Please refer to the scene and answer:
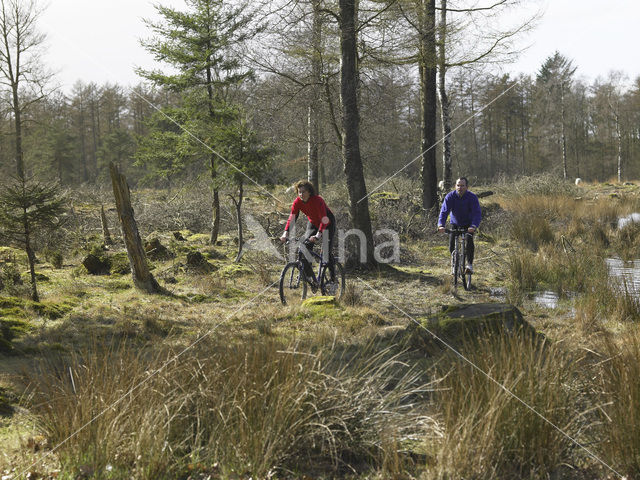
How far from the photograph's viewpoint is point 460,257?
29.7 ft

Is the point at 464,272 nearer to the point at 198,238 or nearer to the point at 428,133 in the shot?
the point at 428,133

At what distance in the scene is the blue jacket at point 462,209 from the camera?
8.64 m

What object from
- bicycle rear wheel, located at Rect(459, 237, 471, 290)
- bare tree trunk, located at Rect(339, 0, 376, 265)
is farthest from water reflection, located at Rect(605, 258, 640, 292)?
bare tree trunk, located at Rect(339, 0, 376, 265)

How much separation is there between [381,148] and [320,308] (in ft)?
37.4

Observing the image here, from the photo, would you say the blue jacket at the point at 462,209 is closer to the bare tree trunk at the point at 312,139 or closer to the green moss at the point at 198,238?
the bare tree trunk at the point at 312,139

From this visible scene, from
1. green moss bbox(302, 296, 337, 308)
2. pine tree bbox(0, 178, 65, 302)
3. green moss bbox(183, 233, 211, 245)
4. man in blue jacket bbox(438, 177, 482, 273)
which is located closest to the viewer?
pine tree bbox(0, 178, 65, 302)

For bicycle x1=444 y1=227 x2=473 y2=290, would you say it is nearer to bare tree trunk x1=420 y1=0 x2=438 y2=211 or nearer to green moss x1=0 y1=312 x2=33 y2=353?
green moss x1=0 y1=312 x2=33 y2=353

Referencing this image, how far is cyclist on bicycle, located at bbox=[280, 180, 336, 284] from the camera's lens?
7.64 meters

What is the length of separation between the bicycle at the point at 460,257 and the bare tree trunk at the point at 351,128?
2.03 meters

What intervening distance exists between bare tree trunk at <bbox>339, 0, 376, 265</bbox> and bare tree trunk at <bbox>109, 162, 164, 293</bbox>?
4.14 meters

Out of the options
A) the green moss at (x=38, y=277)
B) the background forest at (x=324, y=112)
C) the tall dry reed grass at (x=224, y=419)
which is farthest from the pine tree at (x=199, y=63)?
the tall dry reed grass at (x=224, y=419)

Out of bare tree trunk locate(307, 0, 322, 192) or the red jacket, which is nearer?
the red jacket

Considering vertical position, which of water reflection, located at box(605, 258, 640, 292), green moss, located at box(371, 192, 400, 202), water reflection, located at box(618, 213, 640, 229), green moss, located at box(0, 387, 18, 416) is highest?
green moss, located at box(371, 192, 400, 202)

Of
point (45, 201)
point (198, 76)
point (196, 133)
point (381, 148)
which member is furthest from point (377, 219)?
point (45, 201)
